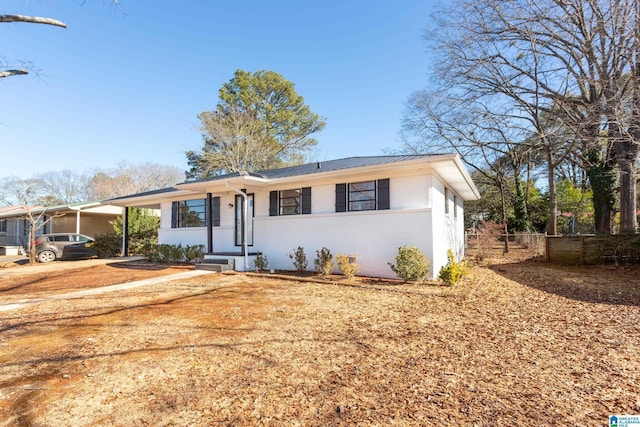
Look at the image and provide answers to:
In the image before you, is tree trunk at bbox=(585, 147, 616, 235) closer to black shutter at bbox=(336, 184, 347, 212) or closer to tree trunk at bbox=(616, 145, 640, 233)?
tree trunk at bbox=(616, 145, 640, 233)

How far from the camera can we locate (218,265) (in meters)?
9.96

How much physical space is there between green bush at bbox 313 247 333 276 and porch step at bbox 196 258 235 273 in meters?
3.07

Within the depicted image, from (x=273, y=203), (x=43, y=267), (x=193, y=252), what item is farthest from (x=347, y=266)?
(x=43, y=267)

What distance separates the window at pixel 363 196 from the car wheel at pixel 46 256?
14.5m

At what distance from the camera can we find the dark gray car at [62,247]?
14273 mm

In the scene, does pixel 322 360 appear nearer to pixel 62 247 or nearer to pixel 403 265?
pixel 403 265

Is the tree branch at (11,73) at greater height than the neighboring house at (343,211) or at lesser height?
greater

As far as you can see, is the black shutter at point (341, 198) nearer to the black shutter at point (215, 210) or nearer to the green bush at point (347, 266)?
the green bush at point (347, 266)

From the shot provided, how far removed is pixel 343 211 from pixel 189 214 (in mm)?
7716

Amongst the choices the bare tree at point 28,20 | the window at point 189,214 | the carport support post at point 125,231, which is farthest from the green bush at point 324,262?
the carport support post at point 125,231

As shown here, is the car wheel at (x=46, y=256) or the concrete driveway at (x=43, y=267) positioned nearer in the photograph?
the concrete driveway at (x=43, y=267)

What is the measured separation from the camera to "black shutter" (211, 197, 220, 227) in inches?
474

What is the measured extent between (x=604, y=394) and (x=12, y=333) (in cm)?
701

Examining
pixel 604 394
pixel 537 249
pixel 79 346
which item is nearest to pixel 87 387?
pixel 79 346
